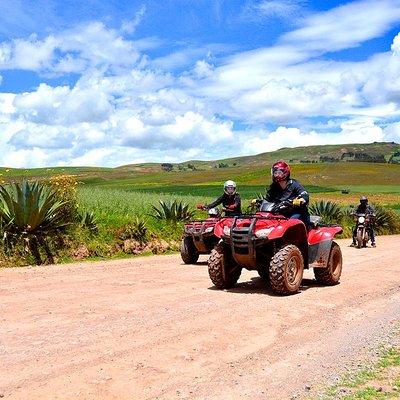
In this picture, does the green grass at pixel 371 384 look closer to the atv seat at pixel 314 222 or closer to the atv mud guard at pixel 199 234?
the atv seat at pixel 314 222

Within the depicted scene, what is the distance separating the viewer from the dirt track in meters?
4.83

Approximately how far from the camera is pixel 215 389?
187 inches

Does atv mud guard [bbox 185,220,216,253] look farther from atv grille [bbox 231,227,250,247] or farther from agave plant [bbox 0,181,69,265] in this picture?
atv grille [bbox 231,227,250,247]

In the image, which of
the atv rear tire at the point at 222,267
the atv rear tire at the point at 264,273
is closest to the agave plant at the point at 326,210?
the atv rear tire at the point at 264,273

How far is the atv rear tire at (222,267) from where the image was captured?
9.39m

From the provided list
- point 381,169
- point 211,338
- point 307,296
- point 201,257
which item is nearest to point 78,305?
point 211,338

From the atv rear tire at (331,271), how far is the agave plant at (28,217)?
285 inches

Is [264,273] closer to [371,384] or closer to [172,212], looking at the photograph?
[371,384]

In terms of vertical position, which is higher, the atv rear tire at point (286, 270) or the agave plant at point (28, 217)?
the agave plant at point (28, 217)

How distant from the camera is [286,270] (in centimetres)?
A: 880

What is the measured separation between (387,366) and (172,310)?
3.02 m

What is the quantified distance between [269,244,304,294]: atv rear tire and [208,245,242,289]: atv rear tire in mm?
924

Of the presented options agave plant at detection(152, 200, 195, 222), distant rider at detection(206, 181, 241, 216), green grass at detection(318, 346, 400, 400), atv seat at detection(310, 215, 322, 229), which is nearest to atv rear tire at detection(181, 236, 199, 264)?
distant rider at detection(206, 181, 241, 216)

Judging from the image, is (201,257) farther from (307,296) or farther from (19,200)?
(307,296)
